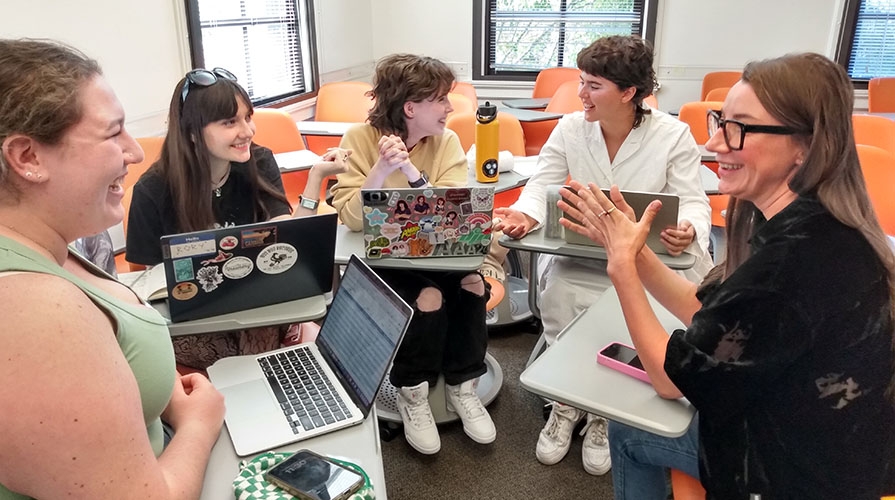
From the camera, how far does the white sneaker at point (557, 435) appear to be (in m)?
2.06

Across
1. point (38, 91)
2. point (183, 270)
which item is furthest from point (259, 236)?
point (38, 91)

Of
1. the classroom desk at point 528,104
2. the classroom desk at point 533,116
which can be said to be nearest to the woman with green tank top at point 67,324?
the classroom desk at point 533,116

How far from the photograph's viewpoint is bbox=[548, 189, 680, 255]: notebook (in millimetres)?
1671

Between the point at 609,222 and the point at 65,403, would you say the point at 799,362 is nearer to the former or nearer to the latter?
the point at 609,222

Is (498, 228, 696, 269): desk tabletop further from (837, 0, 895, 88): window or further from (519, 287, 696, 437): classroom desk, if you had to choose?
(837, 0, 895, 88): window

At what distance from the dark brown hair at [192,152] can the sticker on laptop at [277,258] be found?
473 millimetres

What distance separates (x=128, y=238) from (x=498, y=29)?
14.7 feet

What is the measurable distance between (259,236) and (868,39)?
18.4 feet

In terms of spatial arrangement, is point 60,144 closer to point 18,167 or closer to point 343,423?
point 18,167

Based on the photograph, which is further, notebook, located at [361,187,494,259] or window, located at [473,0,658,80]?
window, located at [473,0,658,80]

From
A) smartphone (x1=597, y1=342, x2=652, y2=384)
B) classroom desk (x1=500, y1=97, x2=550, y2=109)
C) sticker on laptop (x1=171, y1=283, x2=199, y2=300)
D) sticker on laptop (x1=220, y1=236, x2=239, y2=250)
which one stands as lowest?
smartphone (x1=597, y1=342, x2=652, y2=384)

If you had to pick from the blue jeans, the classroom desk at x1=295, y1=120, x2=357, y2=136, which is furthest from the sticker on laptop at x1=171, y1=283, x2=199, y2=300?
the classroom desk at x1=295, y1=120, x2=357, y2=136

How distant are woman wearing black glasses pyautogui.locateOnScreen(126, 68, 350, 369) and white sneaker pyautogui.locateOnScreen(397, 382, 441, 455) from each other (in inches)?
21.6

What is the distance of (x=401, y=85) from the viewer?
2.09 meters
